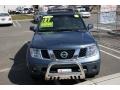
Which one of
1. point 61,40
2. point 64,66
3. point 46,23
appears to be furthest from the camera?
point 46,23

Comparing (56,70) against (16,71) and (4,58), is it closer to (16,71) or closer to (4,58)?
(16,71)

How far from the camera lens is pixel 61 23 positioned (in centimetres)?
957

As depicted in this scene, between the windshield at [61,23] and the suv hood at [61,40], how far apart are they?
1.42ft

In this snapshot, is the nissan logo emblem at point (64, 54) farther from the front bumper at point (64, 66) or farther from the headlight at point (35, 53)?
the headlight at point (35, 53)

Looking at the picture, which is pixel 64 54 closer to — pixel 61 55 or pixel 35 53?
pixel 61 55

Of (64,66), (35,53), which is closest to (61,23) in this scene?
(35,53)

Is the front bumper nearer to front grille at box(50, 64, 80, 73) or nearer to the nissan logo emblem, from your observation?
front grille at box(50, 64, 80, 73)

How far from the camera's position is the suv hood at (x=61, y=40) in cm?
779

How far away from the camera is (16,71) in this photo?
31.4 feet

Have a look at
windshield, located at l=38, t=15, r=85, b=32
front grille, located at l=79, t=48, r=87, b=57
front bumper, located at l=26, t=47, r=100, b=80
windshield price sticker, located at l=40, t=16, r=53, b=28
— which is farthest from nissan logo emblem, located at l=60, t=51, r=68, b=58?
windshield price sticker, located at l=40, t=16, r=53, b=28

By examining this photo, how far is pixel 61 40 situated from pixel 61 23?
1590mm

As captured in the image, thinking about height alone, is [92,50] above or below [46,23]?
below
